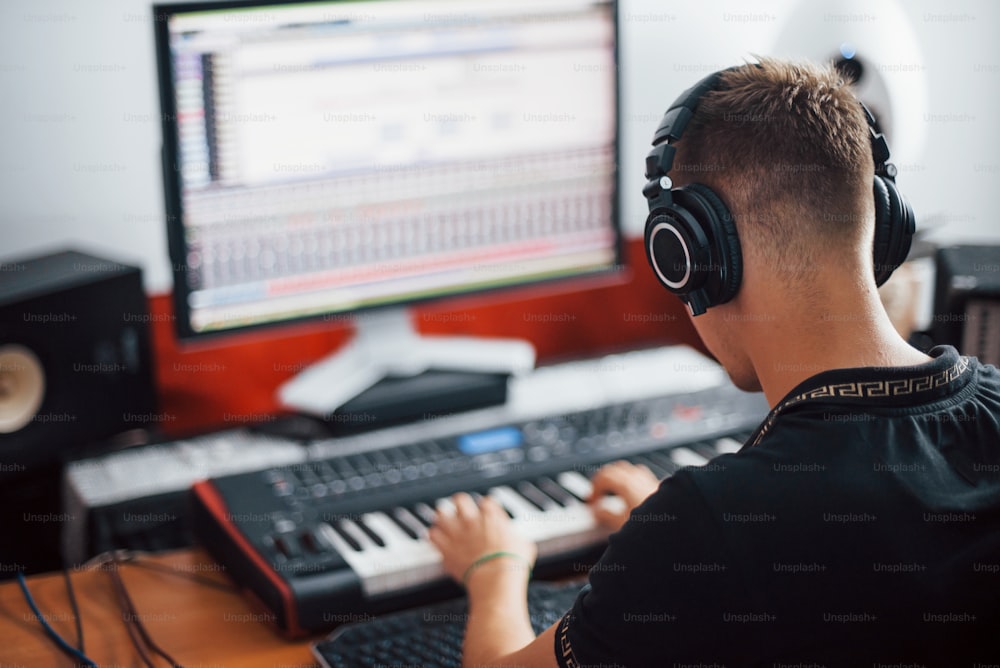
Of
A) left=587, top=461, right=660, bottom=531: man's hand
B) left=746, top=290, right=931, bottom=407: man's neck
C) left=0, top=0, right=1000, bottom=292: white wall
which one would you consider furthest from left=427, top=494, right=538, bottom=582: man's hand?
left=0, top=0, right=1000, bottom=292: white wall

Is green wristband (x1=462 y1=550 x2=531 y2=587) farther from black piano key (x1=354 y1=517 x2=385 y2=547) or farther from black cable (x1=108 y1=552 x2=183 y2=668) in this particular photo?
black cable (x1=108 y1=552 x2=183 y2=668)

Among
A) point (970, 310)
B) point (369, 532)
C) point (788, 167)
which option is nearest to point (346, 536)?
point (369, 532)

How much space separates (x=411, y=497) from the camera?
1413 millimetres

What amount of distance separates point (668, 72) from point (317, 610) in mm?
1205

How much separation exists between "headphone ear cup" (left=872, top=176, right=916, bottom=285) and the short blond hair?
0.12ft

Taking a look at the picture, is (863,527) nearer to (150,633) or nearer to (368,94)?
(150,633)

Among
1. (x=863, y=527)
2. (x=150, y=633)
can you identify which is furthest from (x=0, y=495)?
(x=863, y=527)

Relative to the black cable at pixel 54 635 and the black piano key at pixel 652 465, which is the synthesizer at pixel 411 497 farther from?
the black cable at pixel 54 635

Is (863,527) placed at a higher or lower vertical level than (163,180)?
lower

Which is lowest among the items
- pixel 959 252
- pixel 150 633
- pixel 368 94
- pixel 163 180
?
pixel 150 633

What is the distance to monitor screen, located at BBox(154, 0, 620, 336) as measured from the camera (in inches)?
59.7

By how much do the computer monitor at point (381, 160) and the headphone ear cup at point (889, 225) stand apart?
772mm

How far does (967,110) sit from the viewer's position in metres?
2.27

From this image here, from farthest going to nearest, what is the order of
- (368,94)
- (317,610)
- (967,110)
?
(967,110)
(368,94)
(317,610)
